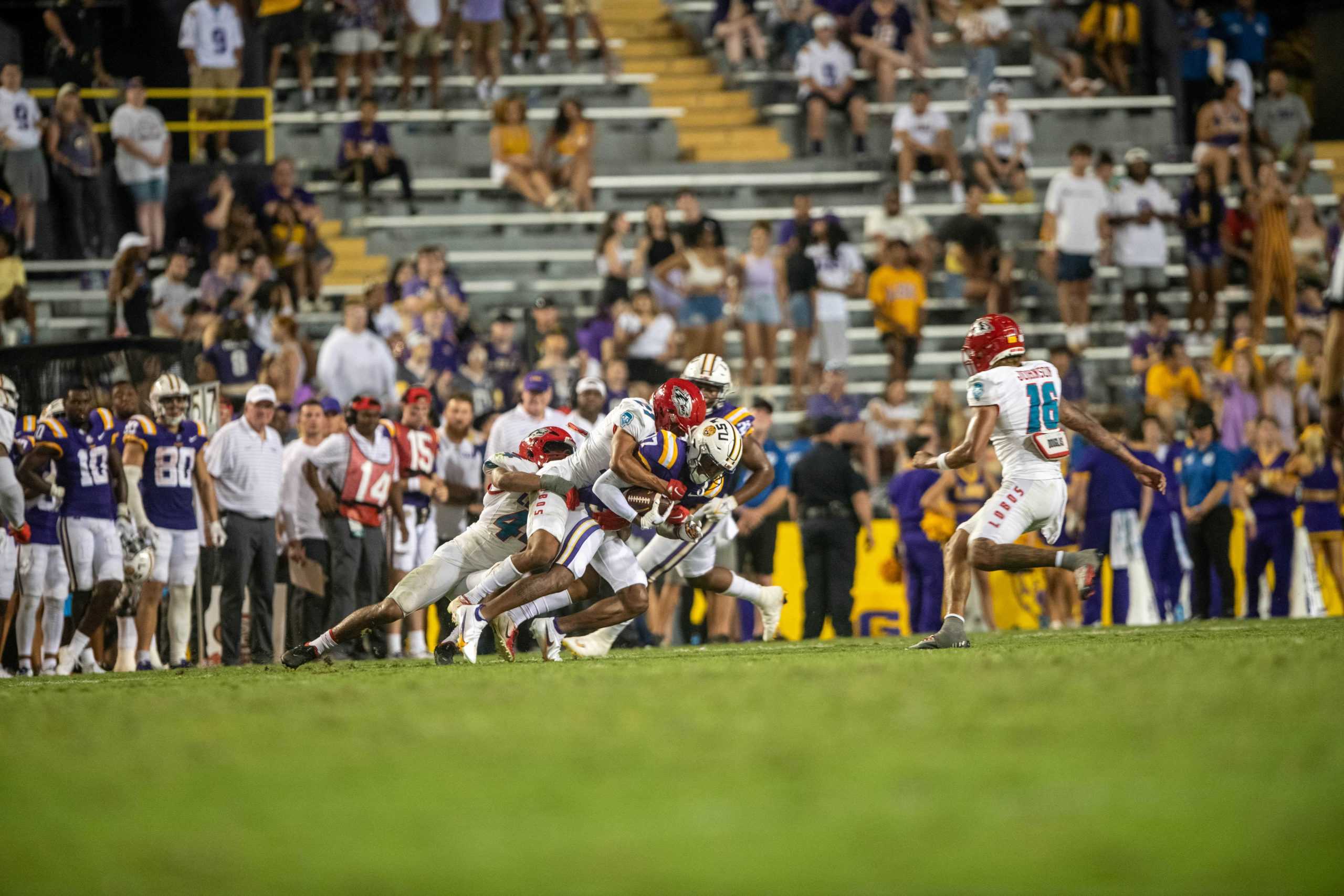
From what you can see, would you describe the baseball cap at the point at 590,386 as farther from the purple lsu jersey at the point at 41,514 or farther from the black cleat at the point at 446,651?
the black cleat at the point at 446,651

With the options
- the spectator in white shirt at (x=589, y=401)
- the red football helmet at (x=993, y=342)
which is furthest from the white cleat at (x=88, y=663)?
the red football helmet at (x=993, y=342)

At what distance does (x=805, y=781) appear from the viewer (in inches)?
195

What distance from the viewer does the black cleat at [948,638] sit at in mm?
10828

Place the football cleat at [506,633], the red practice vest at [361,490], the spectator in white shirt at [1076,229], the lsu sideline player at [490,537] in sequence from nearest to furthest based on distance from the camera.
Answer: the lsu sideline player at [490,537], the football cleat at [506,633], the red practice vest at [361,490], the spectator in white shirt at [1076,229]

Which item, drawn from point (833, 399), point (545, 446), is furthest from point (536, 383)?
point (833, 399)

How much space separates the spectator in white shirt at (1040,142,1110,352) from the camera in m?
22.4

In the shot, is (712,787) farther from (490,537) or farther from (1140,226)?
(1140,226)

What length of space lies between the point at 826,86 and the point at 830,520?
10.1 meters

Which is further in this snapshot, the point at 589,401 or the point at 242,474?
the point at 589,401

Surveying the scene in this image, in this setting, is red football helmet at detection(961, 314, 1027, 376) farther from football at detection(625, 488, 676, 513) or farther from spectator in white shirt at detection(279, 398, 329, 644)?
spectator in white shirt at detection(279, 398, 329, 644)

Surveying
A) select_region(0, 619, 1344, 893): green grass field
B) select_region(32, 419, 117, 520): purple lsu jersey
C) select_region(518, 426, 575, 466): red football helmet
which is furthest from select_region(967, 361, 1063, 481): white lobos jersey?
select_region(32, 419, 117, 520): purple lsu jersey

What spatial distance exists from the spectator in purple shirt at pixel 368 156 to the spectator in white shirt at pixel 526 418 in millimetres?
8233

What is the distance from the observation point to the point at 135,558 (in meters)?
14.1

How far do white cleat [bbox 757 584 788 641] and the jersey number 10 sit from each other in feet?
8.80
